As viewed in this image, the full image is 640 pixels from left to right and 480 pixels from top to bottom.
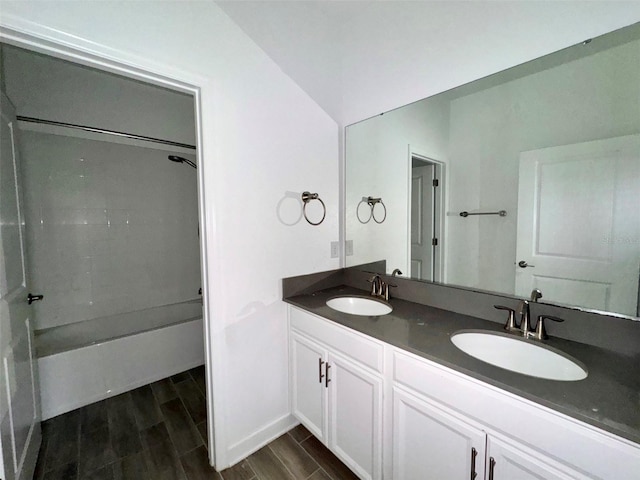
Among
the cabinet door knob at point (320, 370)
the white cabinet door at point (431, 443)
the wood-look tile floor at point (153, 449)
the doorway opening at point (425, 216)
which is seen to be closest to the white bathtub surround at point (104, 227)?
the wood-look tile floor at point (153, 449)

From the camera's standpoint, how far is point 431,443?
3.28ft

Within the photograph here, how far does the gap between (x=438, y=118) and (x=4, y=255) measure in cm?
234

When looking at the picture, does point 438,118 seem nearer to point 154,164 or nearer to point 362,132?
point 362,132

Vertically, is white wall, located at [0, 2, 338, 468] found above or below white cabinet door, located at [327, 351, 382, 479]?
above

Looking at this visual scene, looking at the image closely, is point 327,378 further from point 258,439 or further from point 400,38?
point 400,38

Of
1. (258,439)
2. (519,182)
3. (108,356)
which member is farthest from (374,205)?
(108,356)

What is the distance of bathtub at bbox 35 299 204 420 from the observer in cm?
182

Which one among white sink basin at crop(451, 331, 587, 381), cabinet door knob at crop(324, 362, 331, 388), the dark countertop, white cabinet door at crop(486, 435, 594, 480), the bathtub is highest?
the dark countertop

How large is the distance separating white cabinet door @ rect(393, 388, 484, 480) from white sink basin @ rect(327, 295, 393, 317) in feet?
1.98

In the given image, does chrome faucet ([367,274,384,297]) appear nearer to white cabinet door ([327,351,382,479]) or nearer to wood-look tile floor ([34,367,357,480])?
white cabinet door ([327,351,382,479])

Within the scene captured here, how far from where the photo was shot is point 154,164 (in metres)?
2.69

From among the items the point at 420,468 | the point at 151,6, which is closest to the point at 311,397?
the point at 420,468

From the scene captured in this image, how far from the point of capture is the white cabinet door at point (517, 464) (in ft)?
2.39

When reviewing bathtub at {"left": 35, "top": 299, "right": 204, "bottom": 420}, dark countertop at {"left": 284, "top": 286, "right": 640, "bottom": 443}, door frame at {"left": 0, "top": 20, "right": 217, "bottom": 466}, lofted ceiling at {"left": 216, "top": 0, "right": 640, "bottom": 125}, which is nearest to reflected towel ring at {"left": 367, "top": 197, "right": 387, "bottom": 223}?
lofted ceiling at {"left": 216, "top": 0, "right": 640, "bottom": 125}
